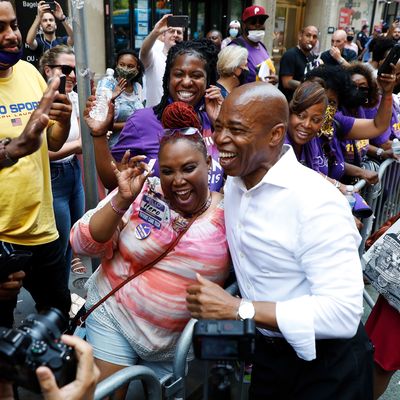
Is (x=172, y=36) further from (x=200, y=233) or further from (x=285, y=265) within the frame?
(x=285, y=265)

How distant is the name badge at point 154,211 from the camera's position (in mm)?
2088

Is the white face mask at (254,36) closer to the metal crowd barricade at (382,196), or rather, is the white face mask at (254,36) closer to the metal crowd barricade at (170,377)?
the metal crowd barricade at (382,196)

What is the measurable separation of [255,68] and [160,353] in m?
4.51

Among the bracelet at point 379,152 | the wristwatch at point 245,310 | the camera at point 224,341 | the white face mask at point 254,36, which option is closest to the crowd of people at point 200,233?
the wristwatch at point 245,310

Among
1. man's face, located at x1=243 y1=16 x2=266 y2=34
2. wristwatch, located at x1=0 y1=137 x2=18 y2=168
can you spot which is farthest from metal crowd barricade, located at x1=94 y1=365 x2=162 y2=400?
man's face, located at x1=243 y1=16 x2=266 y2=34

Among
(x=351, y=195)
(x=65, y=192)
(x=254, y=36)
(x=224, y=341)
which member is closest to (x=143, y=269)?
(x=224, y=341)

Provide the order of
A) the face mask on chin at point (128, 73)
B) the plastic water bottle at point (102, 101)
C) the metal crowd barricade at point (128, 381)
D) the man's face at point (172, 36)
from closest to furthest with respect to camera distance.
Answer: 1. the metal crowd barricade at point (128, 381)
2. the plastic water bottle at point (102, 101)
3. the man's face at point (172, 36)
4. the face mask on chin at point (128, 73)

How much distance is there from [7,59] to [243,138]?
1.39 metres

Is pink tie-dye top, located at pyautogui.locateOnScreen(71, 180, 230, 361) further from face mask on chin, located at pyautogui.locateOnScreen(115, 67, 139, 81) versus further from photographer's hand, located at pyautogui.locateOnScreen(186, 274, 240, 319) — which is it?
face mask on chin, located at pyautogui.locateOnScreen(115, 67, 139, 81)

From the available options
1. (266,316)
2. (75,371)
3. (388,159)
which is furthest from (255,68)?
(75,371)

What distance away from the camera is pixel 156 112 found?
108 inches

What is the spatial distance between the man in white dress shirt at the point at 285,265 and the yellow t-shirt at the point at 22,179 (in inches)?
45.7

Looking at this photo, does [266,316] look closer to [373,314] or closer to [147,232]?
[147,232]

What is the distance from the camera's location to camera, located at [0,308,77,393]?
1170 mm
